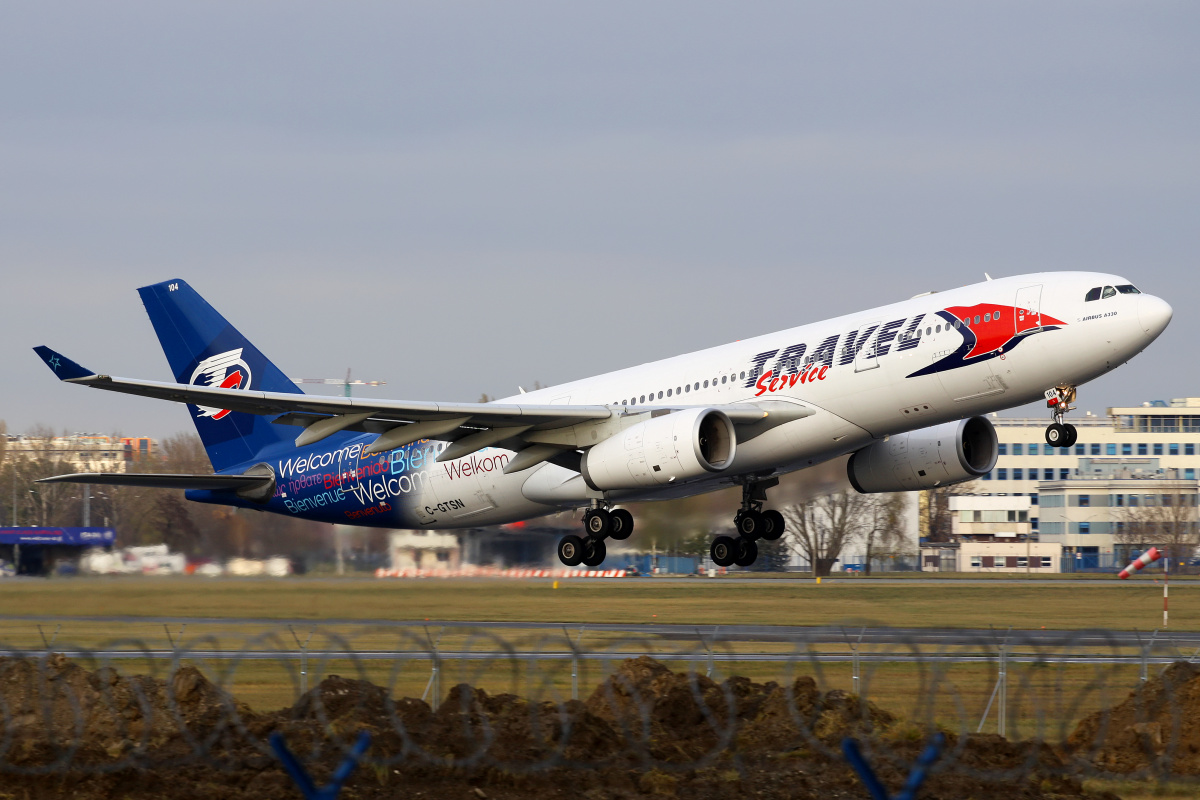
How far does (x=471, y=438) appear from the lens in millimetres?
30625

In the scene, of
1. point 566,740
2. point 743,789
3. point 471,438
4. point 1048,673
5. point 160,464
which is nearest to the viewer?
point 743,789

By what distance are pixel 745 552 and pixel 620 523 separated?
368 cm

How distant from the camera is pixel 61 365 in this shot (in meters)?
23.9

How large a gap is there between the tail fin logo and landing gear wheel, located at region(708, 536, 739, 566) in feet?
43.8

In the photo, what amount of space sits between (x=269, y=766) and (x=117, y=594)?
18145 millimetres

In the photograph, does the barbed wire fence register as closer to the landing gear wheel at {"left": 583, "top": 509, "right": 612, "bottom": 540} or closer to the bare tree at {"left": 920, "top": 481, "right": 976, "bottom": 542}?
the landing gear wheel at {"left": 583, "top": 509, "right": 612, "bottom": 540}

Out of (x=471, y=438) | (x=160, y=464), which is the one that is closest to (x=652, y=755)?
(x=471, y=438)

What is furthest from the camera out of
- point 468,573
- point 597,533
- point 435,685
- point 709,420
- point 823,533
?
point 823,533

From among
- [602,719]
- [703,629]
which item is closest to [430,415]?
[602,719]

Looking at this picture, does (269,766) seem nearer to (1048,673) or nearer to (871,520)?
(1048,673)

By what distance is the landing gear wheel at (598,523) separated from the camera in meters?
30.8

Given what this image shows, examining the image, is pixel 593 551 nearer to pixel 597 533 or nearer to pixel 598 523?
pixel 597 533

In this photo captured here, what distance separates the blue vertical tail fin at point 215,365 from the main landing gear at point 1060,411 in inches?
778

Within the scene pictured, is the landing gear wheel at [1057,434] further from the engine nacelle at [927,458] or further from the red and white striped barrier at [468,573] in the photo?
the red and white striped barrier at [468,573]
